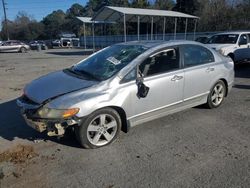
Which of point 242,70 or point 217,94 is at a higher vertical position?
point 217,94

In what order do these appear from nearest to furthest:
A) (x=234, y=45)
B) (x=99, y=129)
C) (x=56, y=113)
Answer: (x=56, y=113), (x=99, y=129), (x=234, y=45)

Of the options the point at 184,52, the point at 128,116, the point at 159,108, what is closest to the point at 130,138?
the point at 128,116

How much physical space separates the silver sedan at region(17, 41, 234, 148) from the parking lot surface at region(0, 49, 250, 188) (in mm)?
317

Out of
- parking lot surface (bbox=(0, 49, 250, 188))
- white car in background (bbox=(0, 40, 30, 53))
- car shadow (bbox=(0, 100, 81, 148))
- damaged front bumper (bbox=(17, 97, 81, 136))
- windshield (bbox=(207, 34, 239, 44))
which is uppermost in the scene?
windshield (bbox=(207, 34, 239, 44))

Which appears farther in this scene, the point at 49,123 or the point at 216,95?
the point at 216,95

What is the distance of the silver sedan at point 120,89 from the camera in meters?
4.18

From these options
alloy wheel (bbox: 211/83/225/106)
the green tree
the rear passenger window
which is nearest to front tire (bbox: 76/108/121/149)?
the rear passenger window

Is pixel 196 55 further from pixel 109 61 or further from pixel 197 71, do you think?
pixel 109 61

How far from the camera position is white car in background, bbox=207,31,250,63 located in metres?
11.8

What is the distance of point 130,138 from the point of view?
4.84 metres

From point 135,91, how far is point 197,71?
163cm

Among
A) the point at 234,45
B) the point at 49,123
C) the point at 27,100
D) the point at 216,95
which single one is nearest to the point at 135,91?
the point at 49,123

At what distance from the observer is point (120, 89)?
4.52 m

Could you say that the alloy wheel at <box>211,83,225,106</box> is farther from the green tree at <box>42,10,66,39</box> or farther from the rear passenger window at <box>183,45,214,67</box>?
the green tree at <box>42,10,66,39</box>
